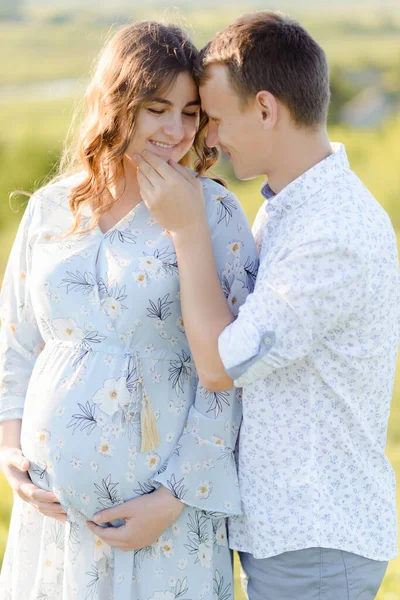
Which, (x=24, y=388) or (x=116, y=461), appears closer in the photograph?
(x=116, y=461)

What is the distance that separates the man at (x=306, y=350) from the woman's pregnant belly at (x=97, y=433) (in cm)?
18

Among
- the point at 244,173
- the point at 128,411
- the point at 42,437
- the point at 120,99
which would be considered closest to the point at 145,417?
the point at 128,411

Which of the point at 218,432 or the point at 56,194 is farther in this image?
the point at 56,194

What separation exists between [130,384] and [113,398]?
1.9 inches

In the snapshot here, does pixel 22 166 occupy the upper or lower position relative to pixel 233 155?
lower

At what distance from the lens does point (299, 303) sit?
5.08 ft

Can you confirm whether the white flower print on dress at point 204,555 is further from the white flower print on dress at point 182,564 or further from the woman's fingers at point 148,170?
the woman's fingers at point 148,170

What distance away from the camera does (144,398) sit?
1.81 meters

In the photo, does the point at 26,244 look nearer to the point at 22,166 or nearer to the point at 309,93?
the point at 309,93

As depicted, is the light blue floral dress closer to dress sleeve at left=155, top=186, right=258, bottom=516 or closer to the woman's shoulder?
dress sleeve at left=155, top=186, right=258, bottom=516

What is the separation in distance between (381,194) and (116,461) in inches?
261

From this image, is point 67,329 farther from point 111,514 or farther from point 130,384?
point 111,514

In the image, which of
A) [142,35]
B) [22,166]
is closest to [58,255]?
[142,35]

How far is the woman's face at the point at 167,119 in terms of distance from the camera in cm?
183
